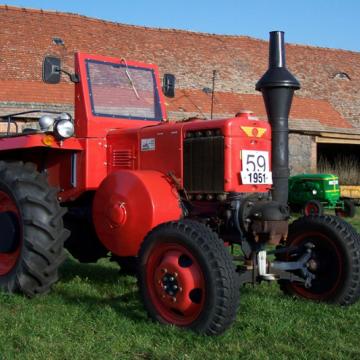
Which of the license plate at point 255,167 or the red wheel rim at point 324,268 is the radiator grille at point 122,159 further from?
the red wheel rim at point 324,268

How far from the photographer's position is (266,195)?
4926mm

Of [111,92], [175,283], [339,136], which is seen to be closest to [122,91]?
[111,92]

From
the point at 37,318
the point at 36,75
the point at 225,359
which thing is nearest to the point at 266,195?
the point at 225,359

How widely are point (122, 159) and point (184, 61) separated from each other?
1768cm

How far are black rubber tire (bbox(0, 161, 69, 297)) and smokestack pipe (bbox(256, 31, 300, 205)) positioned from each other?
8.32 feet

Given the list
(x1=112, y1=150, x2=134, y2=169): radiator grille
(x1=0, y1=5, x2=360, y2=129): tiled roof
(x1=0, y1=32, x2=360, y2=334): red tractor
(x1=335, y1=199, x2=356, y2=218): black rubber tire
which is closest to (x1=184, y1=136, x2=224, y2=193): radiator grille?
(x1=0, y1=32, x2=360, y2=334): red tractor

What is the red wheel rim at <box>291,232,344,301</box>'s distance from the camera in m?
5.00

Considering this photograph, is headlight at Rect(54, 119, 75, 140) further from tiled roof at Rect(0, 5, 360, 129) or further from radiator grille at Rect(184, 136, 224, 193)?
tiled roof at Rect(0, 5, 360, 129)

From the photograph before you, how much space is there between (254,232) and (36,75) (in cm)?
1592

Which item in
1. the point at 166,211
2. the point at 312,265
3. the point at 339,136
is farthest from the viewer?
the point at 339,136

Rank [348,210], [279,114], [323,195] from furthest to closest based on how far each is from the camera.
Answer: [323,195]
[348,210]
[279,114]

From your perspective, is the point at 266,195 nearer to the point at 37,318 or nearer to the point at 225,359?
the point at 225,359

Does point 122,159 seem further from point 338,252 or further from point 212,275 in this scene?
point 338,252

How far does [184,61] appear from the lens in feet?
73.9
